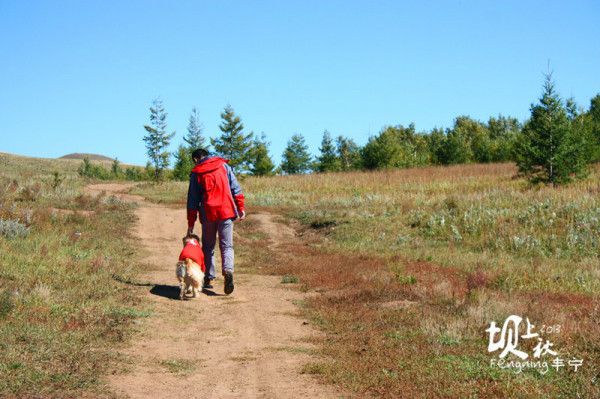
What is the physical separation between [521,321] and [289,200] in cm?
2509

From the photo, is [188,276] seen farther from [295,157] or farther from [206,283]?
[295,157]

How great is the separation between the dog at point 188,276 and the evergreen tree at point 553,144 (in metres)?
23.1

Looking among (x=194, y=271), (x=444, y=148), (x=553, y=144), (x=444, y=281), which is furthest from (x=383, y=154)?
(x=194, y=271)

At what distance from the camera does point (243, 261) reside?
15.1 metres

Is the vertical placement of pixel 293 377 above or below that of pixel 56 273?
below

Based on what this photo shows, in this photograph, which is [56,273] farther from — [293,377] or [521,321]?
[521,321]

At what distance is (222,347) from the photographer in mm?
6859

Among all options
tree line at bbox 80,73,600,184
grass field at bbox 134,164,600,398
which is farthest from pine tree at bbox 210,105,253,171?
grass field at bbox 134,164,600,398

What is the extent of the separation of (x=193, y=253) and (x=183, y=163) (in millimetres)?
48442

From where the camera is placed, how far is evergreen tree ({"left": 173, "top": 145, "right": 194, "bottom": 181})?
184ft

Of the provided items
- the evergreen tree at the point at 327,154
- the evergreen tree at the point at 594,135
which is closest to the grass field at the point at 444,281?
the evergreen tree at the point at 594,135

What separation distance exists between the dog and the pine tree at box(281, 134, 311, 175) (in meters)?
67.7

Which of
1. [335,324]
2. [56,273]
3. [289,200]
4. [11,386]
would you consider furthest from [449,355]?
[289,200]

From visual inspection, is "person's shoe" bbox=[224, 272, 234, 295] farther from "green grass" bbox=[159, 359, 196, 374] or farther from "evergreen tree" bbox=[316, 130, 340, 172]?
"evergreen tree" bbox=[316, 130, 340, 172]
